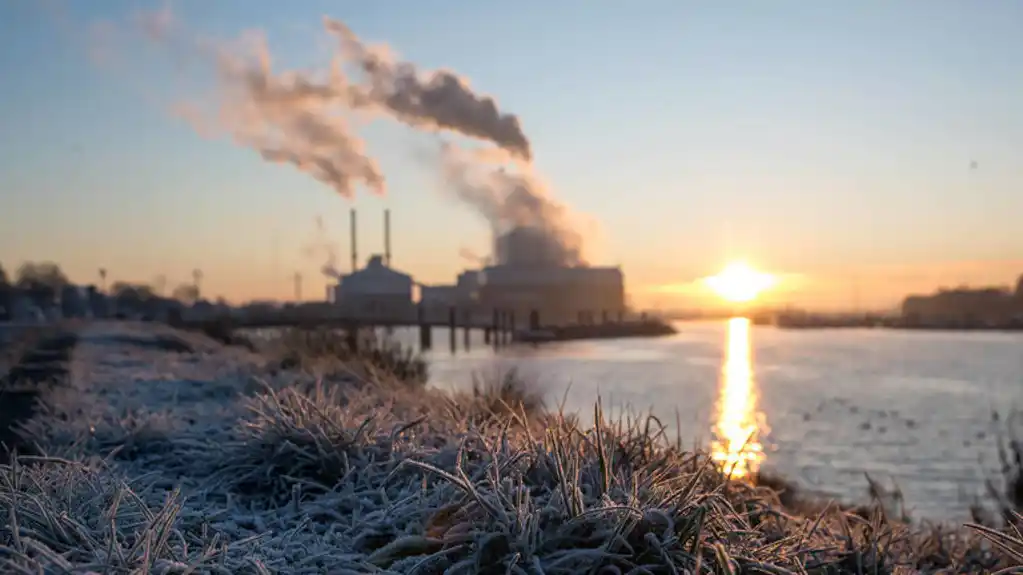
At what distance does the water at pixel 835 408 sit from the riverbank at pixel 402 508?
78 cm

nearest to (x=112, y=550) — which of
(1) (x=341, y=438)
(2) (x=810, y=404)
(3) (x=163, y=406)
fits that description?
(1) (x=341, y=438)

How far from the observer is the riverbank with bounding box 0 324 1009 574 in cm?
298

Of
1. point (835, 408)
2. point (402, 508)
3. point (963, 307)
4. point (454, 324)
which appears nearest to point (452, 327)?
point (454, 324)

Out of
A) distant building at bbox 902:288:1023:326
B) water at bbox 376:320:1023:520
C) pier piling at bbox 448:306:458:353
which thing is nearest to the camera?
water at bbox 376:320:1023:520

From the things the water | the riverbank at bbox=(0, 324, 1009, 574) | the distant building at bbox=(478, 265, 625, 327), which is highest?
the distant building at bbox=(478, 265, 625, 327)

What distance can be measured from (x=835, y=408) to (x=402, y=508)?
60.1 ft

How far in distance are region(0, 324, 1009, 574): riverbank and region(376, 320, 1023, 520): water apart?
78 cm

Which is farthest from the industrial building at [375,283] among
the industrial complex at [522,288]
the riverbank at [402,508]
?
the riverbank at [402,508]

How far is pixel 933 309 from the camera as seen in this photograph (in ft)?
333

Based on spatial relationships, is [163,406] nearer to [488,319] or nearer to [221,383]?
[221,383]

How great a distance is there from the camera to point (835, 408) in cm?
2023

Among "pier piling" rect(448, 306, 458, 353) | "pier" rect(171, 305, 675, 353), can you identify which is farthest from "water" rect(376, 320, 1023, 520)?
"pier" rect(171, 305, 675, 353)

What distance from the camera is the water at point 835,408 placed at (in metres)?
11.6

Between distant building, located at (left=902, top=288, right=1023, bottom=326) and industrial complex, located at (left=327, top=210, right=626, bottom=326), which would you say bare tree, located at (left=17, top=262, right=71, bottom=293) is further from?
distant building, located at (left=902, top=288, right=1023, bottom=326)
